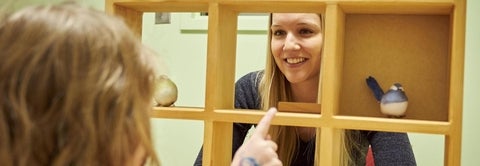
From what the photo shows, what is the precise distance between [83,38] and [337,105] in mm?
622

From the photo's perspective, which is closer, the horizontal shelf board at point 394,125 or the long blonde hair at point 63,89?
the long blonde hair at point 63,89

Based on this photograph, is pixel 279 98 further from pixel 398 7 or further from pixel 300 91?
pixel 398 7

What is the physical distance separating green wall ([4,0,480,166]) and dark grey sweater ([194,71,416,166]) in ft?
1.40

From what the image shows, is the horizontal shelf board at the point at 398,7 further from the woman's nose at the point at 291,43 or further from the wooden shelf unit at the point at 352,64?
the woman's nose at the point at 291,43

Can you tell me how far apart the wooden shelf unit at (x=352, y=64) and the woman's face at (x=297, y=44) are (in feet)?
0.57

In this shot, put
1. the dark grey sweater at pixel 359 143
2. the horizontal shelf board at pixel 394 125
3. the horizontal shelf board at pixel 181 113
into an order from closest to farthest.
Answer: the horizontal shelf board at pixel 394 125
the horizontal shelf board at pixel 181 113
the dark grey sweater at pixel 359 143

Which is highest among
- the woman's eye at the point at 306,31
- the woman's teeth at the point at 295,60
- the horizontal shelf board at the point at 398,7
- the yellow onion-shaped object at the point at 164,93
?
the horizontal shelf board at the point at 398,7

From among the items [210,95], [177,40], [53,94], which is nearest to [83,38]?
[53,94]

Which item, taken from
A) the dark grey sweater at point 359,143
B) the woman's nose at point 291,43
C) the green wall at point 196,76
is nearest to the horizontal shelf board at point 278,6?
the woman's nose at point 291,43

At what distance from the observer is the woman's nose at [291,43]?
139cm

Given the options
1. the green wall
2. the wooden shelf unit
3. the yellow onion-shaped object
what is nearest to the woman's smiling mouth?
the wooden shelf unit

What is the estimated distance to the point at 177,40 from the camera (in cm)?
216

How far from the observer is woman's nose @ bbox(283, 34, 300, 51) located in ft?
4.55

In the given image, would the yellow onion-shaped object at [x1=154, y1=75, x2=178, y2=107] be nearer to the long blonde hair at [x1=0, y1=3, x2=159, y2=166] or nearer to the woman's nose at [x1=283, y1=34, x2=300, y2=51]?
the woman's nose at [x1=283, y1=34, x2=300, y2=51]
